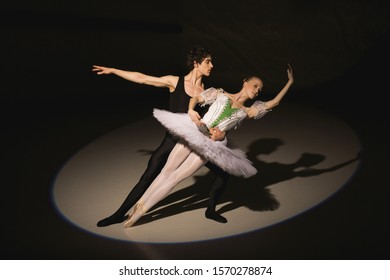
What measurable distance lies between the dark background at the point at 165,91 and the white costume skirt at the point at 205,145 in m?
0.48

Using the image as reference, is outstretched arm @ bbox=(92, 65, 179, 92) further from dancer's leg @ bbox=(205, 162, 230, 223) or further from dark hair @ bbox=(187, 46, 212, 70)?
dancer's leg @ bbox=(205, 162, 230, 223)

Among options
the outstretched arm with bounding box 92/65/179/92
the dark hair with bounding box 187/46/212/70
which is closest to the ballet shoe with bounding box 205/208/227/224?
the outstretched arm with bounding box 92/65/179/92

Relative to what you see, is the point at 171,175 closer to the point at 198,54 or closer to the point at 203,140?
the point at 203,140

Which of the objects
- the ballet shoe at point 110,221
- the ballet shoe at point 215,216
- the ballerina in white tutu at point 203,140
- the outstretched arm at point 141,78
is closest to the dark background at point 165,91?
the ballet shoe at point 110,221

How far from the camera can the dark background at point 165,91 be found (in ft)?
14.5

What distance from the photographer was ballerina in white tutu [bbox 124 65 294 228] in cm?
440

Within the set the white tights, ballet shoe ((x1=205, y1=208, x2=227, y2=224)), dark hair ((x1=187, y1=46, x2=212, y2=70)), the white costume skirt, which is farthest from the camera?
ballet shoe ((x1=205, y1=208, x2=227, y2=224))

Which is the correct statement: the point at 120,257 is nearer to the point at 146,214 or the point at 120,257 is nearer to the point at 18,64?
the point at 146,214

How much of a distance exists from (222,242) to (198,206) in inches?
24.7

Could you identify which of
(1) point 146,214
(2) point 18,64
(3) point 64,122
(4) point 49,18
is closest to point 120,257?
(1) point 146,214

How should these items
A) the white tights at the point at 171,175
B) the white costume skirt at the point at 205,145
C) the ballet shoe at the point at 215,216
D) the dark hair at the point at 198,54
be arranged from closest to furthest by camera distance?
the white costume skirt at the point at 205,145
the white tights at the point at 171,175
the dark hair at the point at 198,54
the ballet shoe at the point at 215,216

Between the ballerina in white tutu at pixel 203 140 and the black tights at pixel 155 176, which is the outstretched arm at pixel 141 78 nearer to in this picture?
the ballerina in white tutu at pixel 203 140

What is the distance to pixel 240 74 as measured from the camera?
9.34 m

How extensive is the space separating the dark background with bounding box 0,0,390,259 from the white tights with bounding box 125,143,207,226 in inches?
12.2
